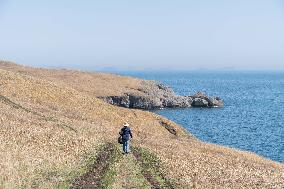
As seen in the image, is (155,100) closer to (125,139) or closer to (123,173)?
(125,139)

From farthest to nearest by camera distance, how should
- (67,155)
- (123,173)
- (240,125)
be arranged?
(240,125) < (67,155) < (123,173)

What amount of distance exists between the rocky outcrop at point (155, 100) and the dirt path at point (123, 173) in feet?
288

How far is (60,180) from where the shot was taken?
30.3 metres

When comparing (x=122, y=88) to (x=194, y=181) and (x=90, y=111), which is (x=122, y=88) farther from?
(x=194, y=181)

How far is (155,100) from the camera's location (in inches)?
5748

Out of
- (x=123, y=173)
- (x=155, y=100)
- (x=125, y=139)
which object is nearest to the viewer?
(x=123, y=173)

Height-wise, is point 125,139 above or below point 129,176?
above

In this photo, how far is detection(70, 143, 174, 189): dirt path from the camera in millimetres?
31016

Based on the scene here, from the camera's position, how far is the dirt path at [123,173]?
31.0 meters

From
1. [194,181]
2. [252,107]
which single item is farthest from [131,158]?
[252,107]

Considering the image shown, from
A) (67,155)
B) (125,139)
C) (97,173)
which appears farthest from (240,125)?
(97,173)

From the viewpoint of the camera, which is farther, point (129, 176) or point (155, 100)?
point (155, 100)

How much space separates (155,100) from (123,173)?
11220 centimetres

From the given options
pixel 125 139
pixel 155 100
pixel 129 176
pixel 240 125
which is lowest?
A: pixel 240 125
